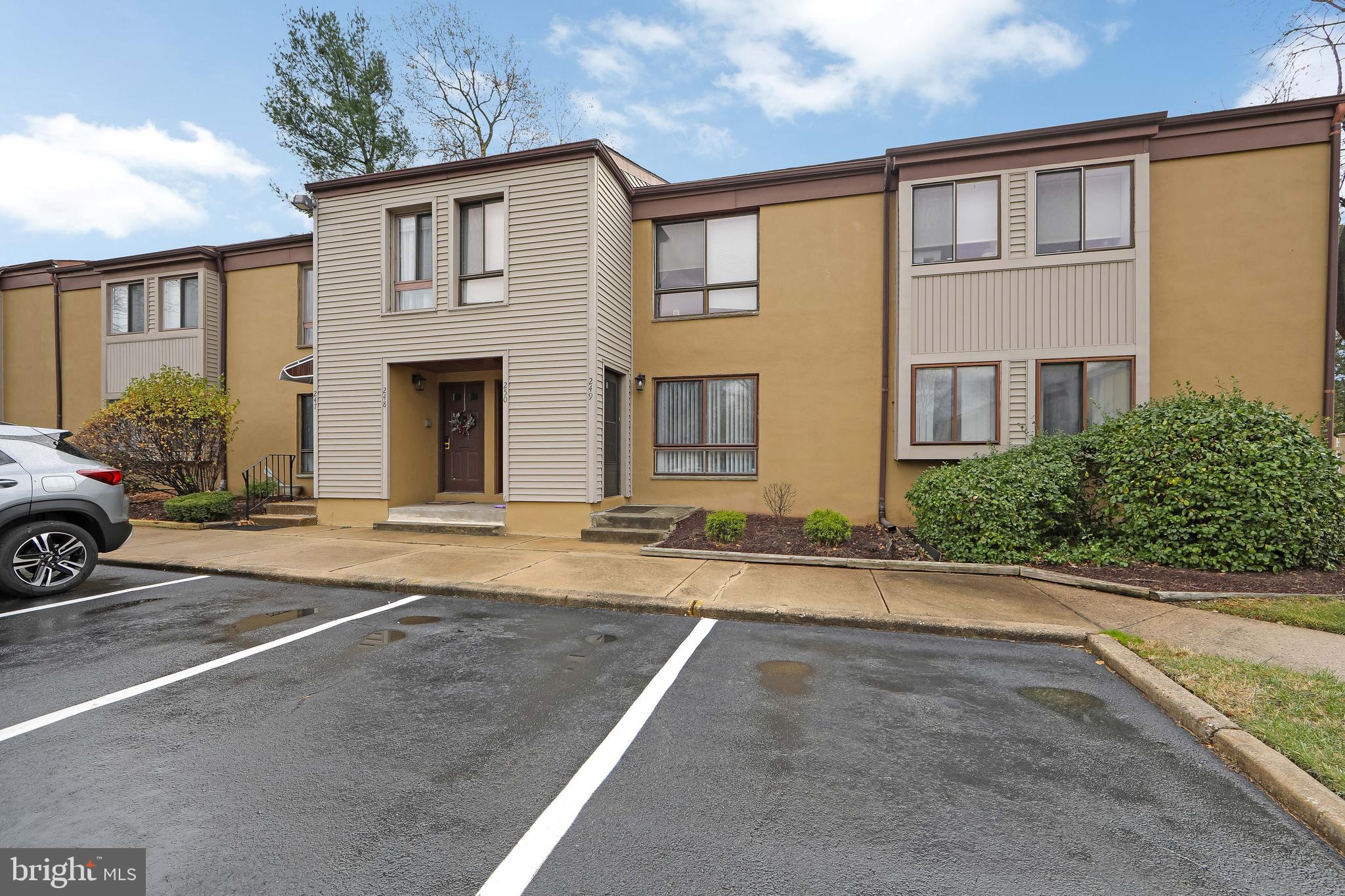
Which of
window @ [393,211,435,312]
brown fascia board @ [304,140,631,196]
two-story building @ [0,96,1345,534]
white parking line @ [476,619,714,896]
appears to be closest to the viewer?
white parking line @ [476,619,714,896]

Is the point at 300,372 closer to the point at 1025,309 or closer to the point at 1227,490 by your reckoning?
the point at 1025,309

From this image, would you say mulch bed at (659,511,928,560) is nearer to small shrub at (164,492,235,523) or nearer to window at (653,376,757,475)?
window at (653,376,757,475)

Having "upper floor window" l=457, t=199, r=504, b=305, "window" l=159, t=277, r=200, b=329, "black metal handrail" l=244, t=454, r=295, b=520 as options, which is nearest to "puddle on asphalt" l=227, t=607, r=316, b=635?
"upper floor window" l=457, t=199, r=504, b=305

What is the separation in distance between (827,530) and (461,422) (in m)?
7.82

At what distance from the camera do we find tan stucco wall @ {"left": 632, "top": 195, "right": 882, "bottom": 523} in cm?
1017

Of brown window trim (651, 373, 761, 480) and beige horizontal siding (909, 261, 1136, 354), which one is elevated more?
beige horizontal siding (909, 261, 1136, 354)

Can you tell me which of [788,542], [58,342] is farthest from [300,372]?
[788,542]

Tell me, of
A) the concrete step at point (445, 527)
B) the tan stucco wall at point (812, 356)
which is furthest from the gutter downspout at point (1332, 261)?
the concrete step at point (445, 527)

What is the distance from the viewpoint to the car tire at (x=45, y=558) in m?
5.66

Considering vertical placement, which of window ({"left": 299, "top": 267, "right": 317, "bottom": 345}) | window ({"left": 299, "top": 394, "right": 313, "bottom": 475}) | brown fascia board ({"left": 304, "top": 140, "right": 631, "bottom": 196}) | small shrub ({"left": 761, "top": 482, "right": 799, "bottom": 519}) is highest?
brown fascia board ({"left": 304, "top": 140, "right": 631, "bottom": 196})

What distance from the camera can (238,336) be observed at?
46.2 ft

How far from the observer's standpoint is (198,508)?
11.1 metres

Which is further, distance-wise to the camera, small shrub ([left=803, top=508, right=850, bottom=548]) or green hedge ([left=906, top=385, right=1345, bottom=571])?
small shrub ([left=803, top=508, right=850, bottom=548])

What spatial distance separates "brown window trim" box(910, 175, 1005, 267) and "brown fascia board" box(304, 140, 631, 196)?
205 inches
